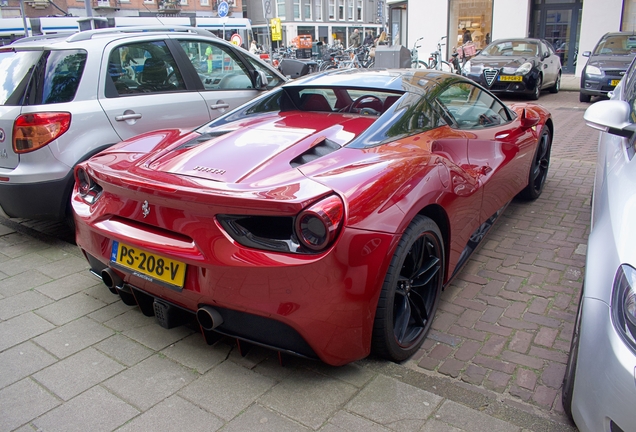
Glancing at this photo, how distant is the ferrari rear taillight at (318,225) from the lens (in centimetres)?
212

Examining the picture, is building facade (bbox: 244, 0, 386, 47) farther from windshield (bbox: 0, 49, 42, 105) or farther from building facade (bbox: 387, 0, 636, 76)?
windshield (bbox: 0, 49, 42, 105)

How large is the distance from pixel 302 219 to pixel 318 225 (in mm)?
68

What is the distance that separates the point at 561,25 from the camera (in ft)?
62.3

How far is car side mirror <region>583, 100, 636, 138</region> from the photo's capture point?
2.49m

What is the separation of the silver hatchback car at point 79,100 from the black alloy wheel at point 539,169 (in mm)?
2942

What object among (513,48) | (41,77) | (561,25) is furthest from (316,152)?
(561,25)

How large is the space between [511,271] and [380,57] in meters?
13.8

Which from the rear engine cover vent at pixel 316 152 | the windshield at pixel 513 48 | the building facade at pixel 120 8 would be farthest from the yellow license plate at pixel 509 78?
the building facade at pixel 120 8

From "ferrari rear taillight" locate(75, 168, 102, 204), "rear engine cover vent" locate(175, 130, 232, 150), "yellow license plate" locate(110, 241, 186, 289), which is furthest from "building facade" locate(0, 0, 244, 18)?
"yellow license plate" locate(110, 241, 186, 289)

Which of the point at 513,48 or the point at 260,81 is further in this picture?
the point at 513,48

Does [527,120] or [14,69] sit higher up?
[14,69]

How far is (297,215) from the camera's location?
2141 millimetres

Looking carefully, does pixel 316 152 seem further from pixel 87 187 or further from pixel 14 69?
pixel 14 69

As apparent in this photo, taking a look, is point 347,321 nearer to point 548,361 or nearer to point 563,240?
point 548,361
